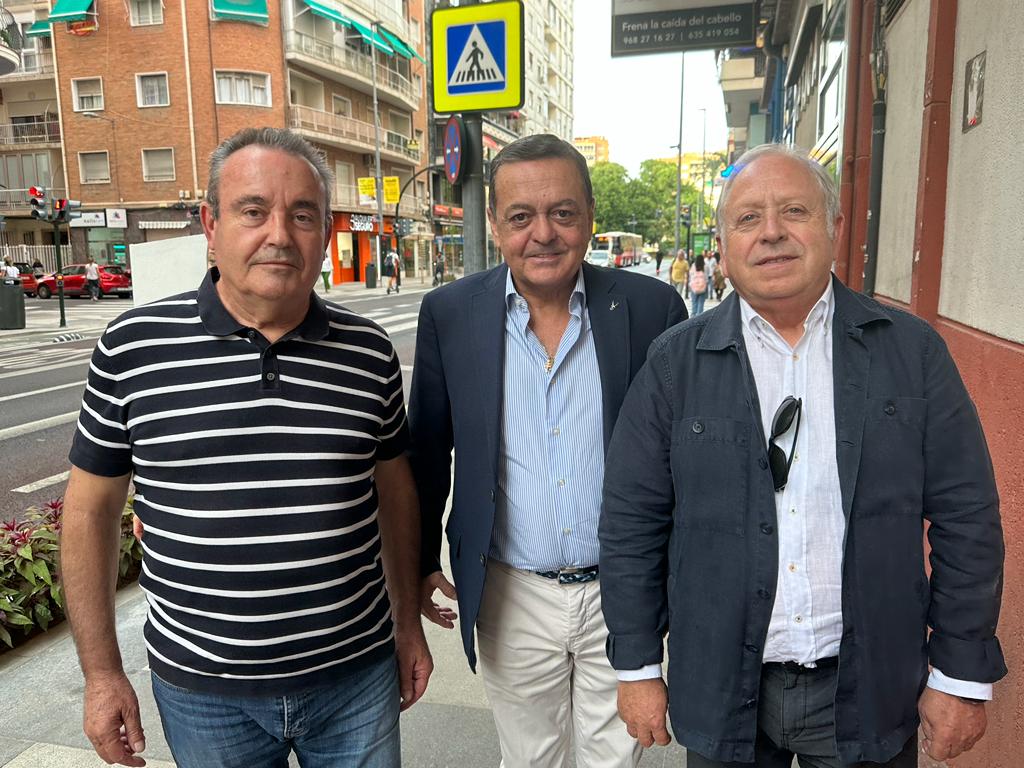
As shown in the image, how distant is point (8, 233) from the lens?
3853 centimetres

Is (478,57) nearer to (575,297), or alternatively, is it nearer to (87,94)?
(575,297)

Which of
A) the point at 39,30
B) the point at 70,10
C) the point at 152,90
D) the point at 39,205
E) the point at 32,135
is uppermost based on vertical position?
the point at 70,10

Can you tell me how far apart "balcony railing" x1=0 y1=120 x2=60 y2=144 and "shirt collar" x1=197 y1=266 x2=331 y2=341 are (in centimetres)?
4245

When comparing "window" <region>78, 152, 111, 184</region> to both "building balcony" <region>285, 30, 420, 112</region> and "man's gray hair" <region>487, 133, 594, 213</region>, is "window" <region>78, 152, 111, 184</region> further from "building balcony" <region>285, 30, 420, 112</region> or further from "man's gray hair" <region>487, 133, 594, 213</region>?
"man's gray hair" <region>487, 133, 594, 213</region>

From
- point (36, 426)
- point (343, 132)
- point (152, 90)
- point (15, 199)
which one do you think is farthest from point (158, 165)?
point (36, 426)

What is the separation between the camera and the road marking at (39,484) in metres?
6.59

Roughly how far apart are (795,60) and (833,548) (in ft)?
46.6

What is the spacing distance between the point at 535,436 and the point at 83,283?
32281 millimetres

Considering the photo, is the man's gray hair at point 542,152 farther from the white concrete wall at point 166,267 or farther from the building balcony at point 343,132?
the building balcony at point 343,132

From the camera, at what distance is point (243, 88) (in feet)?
112

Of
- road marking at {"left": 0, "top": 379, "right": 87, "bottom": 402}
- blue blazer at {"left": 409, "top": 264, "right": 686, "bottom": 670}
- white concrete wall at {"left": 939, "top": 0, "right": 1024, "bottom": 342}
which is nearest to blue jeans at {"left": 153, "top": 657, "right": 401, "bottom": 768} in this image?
blue blazer at {"left": 409, "top": 264, "right": 686, "bottom": 670}

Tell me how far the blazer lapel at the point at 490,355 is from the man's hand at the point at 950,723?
118cm

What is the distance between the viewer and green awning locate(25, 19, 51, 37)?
35000 millimetres

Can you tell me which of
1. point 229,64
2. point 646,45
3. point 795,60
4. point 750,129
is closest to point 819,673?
point 646,45
